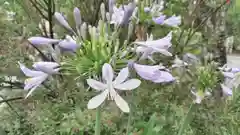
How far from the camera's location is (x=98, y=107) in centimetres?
68

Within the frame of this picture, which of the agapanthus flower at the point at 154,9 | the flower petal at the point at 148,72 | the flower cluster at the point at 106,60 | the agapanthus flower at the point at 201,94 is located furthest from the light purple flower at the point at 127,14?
the agapanthus flower at the point at 154,9

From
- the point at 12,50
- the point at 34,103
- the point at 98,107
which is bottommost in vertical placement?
the point at 34,103

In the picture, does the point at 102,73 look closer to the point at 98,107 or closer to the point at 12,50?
the point at 98,107

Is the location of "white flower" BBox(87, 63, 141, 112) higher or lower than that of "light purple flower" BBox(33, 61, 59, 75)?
lower

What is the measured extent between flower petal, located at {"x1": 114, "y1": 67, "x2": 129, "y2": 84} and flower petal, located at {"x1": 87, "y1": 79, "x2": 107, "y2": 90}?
2 centimetres

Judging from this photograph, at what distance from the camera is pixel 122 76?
66 centimetres

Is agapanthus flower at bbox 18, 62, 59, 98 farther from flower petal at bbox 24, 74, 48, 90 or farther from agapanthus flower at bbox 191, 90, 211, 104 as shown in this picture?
agapanthus flower at bbox 191, 90, 211, 104

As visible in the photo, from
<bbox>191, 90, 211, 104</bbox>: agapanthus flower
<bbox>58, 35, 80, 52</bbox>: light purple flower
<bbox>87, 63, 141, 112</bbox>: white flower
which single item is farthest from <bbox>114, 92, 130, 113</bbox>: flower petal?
<bbox>191, 90, 211, 104</bbox>: agapanthus flower

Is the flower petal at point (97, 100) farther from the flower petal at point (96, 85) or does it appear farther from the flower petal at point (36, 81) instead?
the flower petal at point (36, 81)

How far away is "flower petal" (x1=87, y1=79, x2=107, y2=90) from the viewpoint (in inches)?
25.5

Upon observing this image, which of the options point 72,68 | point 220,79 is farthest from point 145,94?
point 72,68

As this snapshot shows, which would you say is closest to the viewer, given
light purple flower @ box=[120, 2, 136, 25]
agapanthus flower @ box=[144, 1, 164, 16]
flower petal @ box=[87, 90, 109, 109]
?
flower petal @ box=[87, 90, 109, 109]

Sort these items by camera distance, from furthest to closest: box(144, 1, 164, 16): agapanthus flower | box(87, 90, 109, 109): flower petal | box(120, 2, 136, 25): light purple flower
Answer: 1. box(144, 1, 164, 16): agapanthus flower
2. box(120, 2, 136, 25): light purple flower
3. box(87, 90, 109, 109): flower petal

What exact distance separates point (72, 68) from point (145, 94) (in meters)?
0.55
